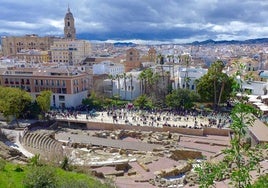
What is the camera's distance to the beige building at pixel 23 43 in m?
131

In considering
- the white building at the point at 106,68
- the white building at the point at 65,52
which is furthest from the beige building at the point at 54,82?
the white building at the point at 65,52

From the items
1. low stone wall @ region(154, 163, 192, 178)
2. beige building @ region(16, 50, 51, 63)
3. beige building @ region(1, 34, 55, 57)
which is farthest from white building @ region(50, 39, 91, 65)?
low stone wall @ region(154, 163, 192, 178)

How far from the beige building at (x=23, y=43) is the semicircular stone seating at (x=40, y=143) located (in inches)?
3752

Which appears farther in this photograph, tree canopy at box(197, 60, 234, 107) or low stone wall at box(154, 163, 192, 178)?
tree canopy at box(197, 60, 234, 107)

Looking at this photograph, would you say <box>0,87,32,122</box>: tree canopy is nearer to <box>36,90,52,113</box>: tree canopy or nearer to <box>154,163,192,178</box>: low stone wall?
<box>36,90,52,113</box>: tree canopy

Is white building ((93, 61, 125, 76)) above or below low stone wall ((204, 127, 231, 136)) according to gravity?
above

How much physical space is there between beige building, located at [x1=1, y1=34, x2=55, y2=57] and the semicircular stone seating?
3752 inches

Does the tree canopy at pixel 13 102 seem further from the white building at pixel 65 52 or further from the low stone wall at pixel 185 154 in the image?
the white building at pixel 65 52

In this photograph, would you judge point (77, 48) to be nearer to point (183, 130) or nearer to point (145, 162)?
point (183, 130)

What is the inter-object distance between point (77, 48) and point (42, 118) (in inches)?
2573

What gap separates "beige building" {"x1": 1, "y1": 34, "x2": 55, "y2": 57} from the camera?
13125cm

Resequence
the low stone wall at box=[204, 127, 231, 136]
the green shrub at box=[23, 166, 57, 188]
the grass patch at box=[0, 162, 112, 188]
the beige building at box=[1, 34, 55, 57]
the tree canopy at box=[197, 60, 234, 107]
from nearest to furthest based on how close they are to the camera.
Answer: the grass patch at box=[0, 162, 112, 188], the green shrub at box=[23, 166, 57, 188], the low stone wall at box=[204, 127, 231, 136], the tree canopy at box=[197, 60, 234, 107], the beige building at box=[1, 34, 55, 57]

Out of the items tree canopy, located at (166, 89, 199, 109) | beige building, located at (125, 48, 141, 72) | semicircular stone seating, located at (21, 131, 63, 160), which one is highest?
beige building, located at (125, 48, 141, 72)

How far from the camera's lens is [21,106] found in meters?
48.8
